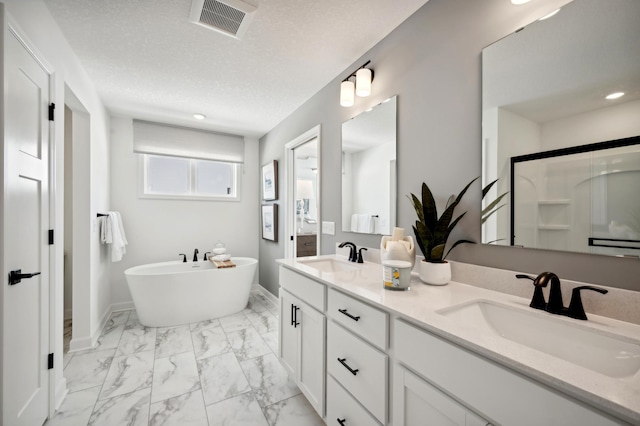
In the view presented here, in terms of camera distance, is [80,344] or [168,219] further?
[168,219]

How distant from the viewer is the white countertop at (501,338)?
0.51 m

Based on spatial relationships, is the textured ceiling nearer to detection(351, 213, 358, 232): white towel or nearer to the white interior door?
the white interior door

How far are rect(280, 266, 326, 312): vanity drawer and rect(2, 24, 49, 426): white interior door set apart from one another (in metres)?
1.33

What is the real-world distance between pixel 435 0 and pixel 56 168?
249cm

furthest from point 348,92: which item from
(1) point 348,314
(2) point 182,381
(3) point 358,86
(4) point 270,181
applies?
(2) point 182,381

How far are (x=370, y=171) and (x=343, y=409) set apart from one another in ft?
4.82

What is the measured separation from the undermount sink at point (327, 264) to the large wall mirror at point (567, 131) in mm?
1004

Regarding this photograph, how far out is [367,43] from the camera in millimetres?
1889

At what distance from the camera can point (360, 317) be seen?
1140 mm

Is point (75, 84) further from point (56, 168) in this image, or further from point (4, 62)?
point (4, 62)

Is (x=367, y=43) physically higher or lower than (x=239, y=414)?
higher

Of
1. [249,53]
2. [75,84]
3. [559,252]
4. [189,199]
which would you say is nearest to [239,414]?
[559,252]

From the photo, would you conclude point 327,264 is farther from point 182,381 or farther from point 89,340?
point 89,340

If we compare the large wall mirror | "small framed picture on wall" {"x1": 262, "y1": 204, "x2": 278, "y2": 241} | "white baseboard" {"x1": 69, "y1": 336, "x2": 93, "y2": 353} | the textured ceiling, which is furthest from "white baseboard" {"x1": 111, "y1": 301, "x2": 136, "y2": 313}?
the large wall mirror
